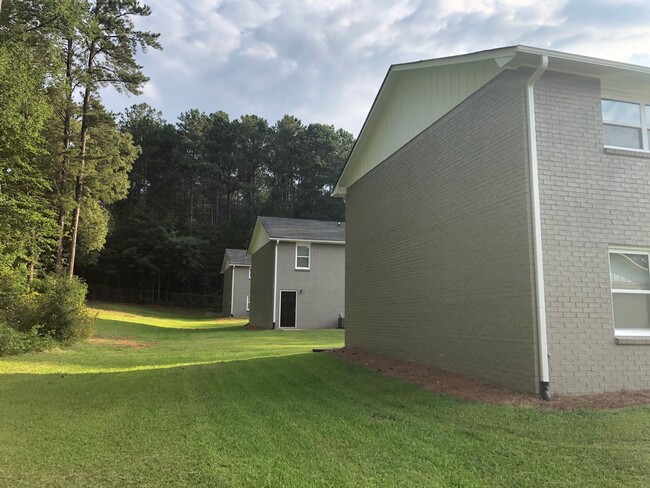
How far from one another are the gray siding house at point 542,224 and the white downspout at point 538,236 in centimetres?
2

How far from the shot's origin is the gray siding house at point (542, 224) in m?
6.86

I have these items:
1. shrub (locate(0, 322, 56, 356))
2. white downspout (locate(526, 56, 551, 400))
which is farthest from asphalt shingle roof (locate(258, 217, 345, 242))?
white downspout (locate(526, 56, 551, 400))

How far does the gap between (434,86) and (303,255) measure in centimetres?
1696

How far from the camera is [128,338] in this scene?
19.1 metres

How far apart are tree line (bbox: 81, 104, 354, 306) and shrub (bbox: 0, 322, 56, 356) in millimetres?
37004

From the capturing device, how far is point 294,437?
5.13 meters

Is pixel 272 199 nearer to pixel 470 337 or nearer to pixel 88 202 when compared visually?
pixel 88 202

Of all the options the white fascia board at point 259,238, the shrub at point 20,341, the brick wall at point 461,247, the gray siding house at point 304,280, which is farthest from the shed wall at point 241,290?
the brick wall at point 461,247

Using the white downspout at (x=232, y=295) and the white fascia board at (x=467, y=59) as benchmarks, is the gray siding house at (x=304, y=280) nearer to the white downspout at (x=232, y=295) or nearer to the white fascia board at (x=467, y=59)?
the white downspout at (x=232, y=295)

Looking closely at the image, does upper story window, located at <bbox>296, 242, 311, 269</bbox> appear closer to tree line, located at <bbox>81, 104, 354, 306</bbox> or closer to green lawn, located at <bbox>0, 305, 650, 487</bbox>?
green lawn, located at <bbox>0, 305, 650, 487</bbox>

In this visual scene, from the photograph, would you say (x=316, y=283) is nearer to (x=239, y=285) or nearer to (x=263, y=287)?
(x=263, y=287)

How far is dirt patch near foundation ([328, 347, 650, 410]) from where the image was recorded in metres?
6.21

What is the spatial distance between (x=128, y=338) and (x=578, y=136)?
1762 cm

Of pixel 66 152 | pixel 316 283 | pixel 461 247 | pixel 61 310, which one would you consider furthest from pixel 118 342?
pixel 461 247
